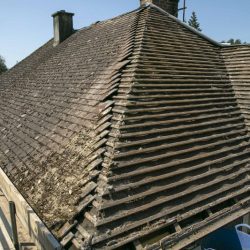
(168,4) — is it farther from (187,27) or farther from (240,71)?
(240,71)

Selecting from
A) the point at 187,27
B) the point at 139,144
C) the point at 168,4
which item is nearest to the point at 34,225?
the point at 139,144

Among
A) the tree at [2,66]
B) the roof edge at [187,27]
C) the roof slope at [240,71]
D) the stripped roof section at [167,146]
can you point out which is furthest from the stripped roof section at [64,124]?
the tree at [2,66]

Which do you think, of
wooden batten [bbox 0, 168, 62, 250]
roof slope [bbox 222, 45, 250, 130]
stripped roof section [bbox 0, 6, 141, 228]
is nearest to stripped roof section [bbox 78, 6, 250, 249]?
roof slope [bbox 222, 45, 250, 130]

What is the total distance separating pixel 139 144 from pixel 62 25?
12.4m

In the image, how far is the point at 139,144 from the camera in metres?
5.31

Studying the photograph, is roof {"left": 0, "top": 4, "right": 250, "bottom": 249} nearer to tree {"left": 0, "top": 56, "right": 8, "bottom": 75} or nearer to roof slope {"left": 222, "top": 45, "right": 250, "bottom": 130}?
roof slope {"left": 222, "top": 45, "right": 250, "bottom": 130}

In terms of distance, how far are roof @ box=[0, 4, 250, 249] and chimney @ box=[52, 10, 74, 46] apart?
711 centimetres

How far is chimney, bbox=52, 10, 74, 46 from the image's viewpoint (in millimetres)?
15677

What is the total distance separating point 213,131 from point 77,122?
3029 millimetres

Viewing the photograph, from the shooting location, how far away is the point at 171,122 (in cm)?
608

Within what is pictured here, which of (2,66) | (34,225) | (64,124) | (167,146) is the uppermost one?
(2,66)

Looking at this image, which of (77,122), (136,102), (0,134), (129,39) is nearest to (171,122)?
(136,102)

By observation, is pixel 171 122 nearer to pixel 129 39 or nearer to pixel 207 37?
pixel 129 39

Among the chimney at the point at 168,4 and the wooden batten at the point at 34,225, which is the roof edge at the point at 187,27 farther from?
the wooden batten at the point at 34,225
